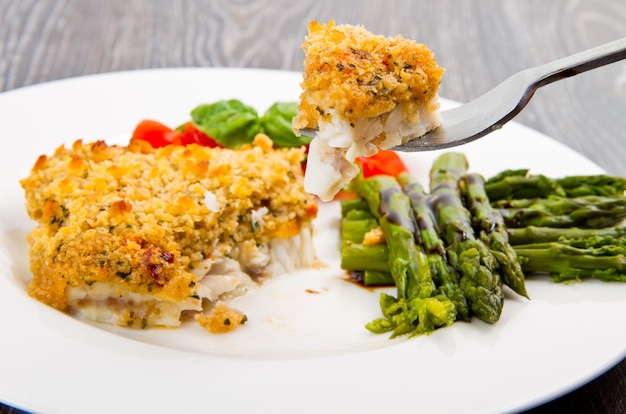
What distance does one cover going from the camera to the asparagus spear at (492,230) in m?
3.92

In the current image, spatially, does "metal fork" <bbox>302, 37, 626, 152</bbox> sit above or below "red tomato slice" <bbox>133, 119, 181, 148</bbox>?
above

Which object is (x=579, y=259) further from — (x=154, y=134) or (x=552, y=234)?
(x=154, y=134)

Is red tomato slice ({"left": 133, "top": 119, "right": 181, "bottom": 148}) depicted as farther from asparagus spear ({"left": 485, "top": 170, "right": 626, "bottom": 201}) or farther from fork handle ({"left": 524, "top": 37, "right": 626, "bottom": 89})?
fork handle ({"left": 524, "top": 37, "right": 626, "bottom": 89})

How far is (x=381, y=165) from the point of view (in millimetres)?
5324

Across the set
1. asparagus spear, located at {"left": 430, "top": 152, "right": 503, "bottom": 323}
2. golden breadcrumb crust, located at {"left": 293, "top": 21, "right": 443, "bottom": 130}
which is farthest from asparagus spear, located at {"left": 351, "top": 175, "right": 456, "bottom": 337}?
golden breadcrumb crust, located at {"left": 293, "top": 21, "right": 443, "bottom": 130}

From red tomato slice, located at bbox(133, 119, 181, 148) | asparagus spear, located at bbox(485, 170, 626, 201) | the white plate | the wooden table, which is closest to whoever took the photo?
the white plate

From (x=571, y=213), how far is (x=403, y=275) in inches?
45.7

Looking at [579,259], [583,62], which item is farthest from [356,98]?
[579,259]

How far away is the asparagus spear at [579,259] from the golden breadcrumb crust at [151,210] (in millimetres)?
1346

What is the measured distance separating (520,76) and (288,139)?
200cm

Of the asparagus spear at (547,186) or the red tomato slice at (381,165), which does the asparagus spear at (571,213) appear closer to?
the asparagus spear at (547,186)

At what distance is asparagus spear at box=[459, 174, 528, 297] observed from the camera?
12.9 ft

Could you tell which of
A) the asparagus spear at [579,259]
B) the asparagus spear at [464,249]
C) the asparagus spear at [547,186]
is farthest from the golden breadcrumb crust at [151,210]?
the asparagus spear at [579,259]

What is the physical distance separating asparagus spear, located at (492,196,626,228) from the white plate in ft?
1.76
